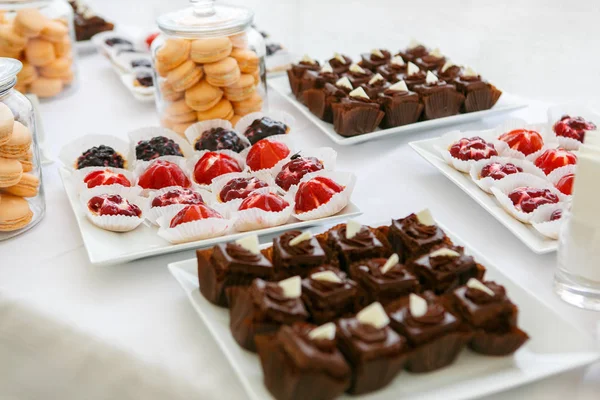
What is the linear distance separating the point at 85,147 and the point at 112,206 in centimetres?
33

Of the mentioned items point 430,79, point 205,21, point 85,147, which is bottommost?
point 85,147

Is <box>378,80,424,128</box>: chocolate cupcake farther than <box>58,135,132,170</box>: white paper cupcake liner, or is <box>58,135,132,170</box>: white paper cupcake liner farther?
<box>378,80,424,128</box>: chocolate cupcake

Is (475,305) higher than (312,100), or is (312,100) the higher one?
(475,305)

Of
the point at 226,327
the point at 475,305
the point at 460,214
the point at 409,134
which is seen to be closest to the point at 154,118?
the point at 409,134

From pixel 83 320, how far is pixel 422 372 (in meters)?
0.48

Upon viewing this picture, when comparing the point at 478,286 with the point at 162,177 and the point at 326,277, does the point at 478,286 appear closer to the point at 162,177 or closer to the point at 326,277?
the point at 326,277

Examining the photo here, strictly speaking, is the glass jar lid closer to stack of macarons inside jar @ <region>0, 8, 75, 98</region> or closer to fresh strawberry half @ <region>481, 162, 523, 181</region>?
stack of macarons inside jar @ <region>0, 8, 75, 98</region>

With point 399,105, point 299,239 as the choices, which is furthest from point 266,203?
point 399,105

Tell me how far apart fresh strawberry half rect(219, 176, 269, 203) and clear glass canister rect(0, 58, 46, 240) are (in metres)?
0.33

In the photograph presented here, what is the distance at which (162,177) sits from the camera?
4.22 ft

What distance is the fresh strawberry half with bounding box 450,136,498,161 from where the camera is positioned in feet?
4.41

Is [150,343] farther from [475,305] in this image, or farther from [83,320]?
[475,305]

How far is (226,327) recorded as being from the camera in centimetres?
90

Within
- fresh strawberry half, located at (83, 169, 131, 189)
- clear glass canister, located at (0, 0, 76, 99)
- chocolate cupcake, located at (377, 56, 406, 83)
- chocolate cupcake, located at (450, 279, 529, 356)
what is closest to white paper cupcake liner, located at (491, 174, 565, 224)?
chocolate cupcake, located at (450, 279, 529, 356)
